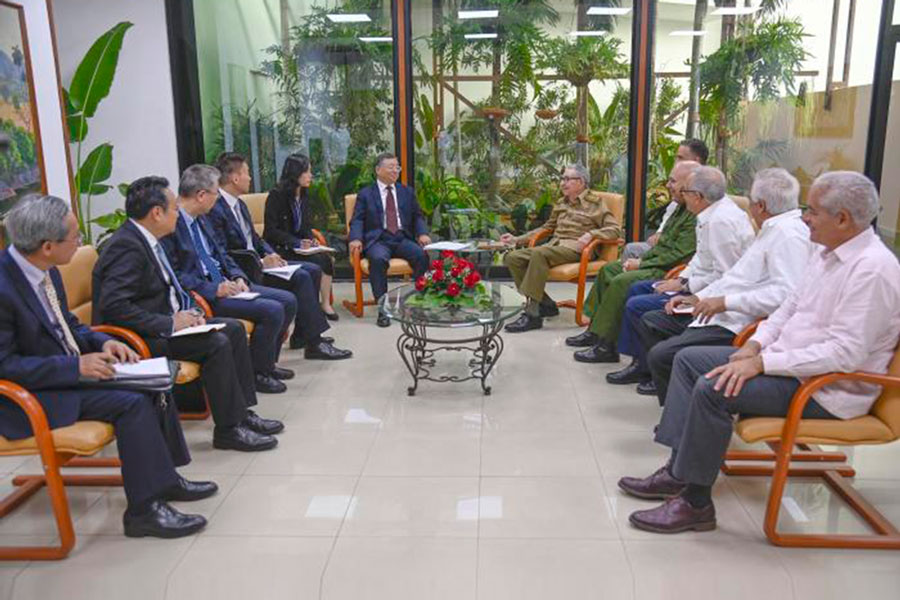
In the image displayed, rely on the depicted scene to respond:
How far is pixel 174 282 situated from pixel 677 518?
102 inches

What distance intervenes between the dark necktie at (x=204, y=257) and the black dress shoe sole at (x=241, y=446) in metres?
1.08

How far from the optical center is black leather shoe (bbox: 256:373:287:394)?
466 cm

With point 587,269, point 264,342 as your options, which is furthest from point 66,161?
point 587,269

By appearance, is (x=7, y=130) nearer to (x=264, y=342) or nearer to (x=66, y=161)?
(x=66, y=161)

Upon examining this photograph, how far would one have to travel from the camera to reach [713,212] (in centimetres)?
421

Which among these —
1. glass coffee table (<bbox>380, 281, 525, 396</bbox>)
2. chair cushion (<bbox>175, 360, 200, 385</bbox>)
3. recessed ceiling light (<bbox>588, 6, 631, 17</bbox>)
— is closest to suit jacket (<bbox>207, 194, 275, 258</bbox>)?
glass coffee table (<bbox>380, 281, 525, 396</bbox>)

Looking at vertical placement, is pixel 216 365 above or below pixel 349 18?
below

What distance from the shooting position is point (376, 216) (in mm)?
6453

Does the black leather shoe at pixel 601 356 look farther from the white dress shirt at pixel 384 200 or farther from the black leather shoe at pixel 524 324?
the white dress shirt at pixel 384 200

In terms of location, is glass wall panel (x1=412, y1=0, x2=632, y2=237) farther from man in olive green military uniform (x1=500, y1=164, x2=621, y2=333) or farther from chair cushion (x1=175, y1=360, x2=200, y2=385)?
chair cushion (x1=175, y1=360, x2=200, y2=385)

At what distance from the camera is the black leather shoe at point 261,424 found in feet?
13.1

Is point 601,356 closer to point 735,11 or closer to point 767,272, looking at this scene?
point 767,272

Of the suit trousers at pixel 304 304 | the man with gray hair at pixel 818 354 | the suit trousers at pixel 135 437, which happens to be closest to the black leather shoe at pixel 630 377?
the man with gray hair at pixel 818 354

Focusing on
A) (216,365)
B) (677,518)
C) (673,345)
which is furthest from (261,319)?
(677,518)
